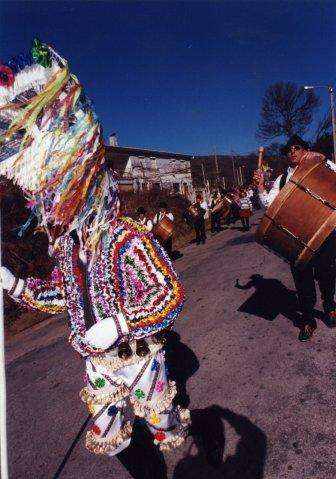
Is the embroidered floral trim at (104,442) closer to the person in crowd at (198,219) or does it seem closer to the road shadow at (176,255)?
the road shadow at (176,255)

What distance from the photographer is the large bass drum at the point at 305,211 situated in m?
2.98

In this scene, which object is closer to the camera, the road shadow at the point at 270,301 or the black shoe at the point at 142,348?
the black shoe at the point at 142,348

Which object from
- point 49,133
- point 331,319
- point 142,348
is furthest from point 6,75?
point 331,319

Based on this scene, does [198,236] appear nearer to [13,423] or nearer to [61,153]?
[13,423]

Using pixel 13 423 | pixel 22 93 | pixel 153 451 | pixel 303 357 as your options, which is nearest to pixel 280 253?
pixel 303 357

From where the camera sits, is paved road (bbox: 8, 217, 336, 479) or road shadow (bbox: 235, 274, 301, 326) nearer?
paved road (bbox: 8, 217, 336, 479)

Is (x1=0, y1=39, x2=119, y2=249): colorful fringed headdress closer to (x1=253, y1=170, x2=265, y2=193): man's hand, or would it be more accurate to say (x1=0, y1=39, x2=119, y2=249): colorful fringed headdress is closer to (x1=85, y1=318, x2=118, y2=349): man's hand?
(x1=85, y1=318, x2=118, y2=349): man's hand

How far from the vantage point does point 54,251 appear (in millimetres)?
2115

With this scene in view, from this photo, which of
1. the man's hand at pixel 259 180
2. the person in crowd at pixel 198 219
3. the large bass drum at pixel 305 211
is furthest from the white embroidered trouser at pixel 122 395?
the person in crowd at pixel 198 219

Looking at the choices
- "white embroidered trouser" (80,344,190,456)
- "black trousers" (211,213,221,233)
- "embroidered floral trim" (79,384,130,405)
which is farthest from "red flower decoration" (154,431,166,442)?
"black trousers" (211,213,221,233)

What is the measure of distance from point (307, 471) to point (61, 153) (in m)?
2.25

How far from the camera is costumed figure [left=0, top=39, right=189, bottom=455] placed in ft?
5.68

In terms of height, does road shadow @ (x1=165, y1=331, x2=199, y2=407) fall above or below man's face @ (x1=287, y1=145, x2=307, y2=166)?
below

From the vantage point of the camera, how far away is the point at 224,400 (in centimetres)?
301
